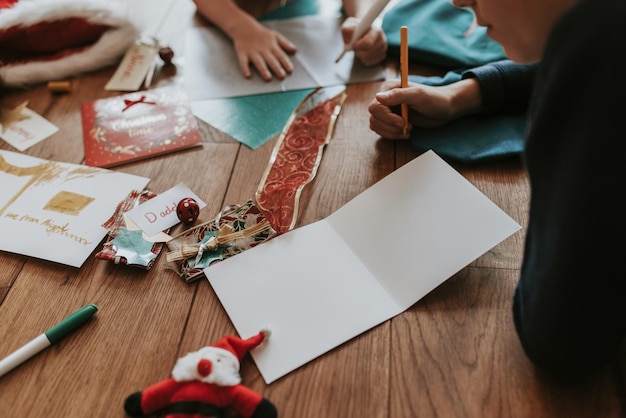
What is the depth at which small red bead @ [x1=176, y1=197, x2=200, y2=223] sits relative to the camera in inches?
31.7

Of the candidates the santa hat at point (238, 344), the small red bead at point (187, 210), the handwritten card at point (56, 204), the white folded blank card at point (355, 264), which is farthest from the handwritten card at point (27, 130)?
the santa hat at point (238, 344)

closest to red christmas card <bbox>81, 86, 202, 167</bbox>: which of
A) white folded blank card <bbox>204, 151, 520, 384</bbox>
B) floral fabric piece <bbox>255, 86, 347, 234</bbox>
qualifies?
floral fabric piece <bbox>255, 86, 347, 234</bbox>

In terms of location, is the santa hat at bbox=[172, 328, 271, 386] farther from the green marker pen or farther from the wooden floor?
→ the green marker pen

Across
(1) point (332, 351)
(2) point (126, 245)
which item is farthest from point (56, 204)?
(1) point (332, 351)

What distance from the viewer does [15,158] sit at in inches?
36.8

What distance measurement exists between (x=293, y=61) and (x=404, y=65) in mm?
309

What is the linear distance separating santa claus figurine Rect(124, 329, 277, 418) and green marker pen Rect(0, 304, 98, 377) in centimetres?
14

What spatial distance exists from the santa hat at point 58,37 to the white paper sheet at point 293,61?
151 mm

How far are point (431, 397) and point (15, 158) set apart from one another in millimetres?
768

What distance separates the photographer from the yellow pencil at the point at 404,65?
810 mm

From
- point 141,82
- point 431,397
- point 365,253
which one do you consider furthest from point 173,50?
point 431,397

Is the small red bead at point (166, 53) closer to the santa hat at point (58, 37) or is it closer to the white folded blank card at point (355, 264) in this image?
the santa hat at point (58, 37)

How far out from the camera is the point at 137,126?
98 cm

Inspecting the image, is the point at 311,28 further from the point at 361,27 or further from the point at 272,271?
the point at 272,271
